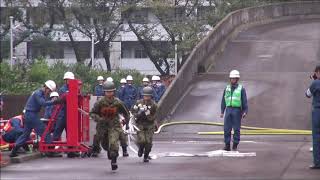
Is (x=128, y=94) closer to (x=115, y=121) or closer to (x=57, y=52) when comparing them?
(x=115, y=121)

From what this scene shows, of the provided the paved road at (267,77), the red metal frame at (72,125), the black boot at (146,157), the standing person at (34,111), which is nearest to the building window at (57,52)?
the paved road at (267,77)

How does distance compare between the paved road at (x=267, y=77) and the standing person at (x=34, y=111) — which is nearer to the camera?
the standing person at (x=34, y=111)

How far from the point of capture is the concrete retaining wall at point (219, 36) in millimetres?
23219

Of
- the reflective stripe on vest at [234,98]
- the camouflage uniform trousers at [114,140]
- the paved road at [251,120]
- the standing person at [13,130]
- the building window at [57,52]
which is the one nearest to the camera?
the paved road at [251,120]

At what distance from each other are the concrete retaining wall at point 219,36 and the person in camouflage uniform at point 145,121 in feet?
22.3

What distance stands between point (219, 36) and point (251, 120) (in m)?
11.5

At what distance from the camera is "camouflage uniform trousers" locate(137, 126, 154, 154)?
14.5m

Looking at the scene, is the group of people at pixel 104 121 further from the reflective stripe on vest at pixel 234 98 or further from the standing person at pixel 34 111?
the reflective stripe on vest at pixel 234 98

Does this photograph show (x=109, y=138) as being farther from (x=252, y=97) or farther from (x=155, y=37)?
(x=155, y=37)

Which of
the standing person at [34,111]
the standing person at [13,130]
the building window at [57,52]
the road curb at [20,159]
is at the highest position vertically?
the building window at [57,52]

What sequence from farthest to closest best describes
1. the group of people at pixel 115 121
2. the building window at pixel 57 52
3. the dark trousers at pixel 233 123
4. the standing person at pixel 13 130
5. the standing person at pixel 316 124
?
the building window at pixel 57 52, the standing person at pixel 13 130, the dark trousers at pixel 233 123, the group of people at pixel 115 121, the standing person at pixel 316 124

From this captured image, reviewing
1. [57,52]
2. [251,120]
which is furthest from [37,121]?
[57,52]

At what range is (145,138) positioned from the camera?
47.5ft

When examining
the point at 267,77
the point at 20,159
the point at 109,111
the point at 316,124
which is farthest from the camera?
the point at 267,77
